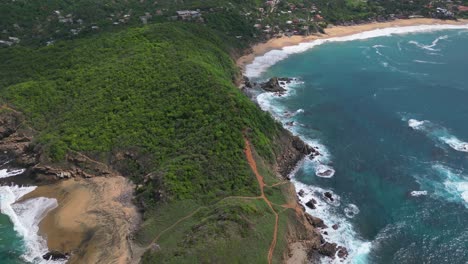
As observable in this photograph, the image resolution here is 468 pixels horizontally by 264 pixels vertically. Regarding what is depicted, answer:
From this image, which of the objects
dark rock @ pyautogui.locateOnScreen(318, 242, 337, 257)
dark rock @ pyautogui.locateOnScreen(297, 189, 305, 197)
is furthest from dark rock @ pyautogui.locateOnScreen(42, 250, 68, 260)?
dark rock @ pyautogui.locateOnScreen(297, 189, 305, 197)

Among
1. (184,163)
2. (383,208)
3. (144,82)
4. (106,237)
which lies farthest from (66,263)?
Result: (383,208)

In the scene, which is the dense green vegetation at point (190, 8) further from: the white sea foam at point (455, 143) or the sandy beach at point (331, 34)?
the white sea foam at point (455, 143)

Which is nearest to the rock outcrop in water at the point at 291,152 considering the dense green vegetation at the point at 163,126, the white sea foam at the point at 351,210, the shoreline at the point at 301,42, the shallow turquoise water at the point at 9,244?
the shoreline at the point at 301,42

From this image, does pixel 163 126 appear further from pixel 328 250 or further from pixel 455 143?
pixel 455 143

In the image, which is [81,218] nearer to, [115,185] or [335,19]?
[115,185]

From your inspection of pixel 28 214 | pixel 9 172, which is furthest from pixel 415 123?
pixel 9 172

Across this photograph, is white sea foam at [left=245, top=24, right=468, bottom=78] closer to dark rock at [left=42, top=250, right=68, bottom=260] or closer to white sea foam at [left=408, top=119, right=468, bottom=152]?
white sea foam at [left=408, top=119, right=468, bottom=152]
